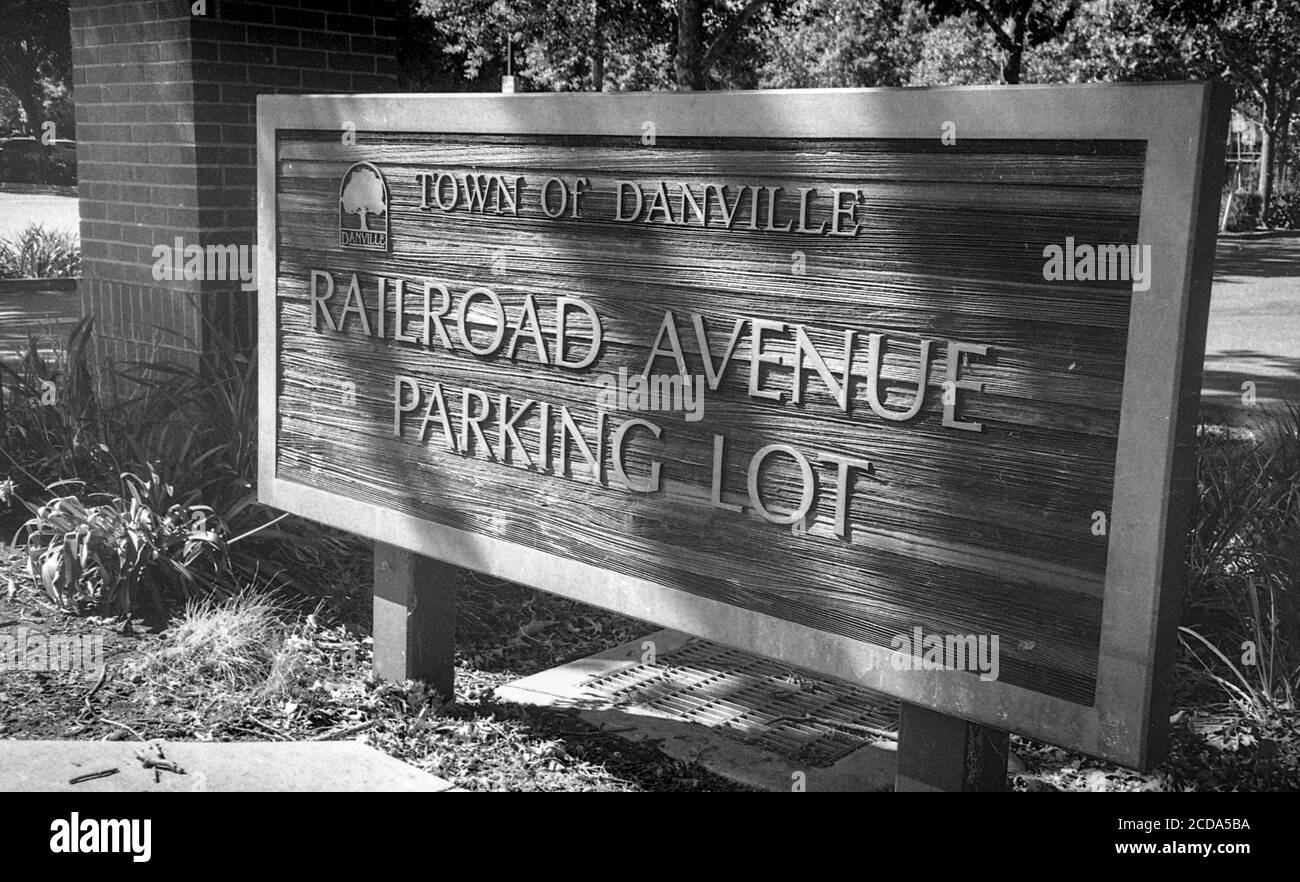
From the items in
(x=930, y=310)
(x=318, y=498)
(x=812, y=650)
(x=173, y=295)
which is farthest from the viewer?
(x=173, y=295)

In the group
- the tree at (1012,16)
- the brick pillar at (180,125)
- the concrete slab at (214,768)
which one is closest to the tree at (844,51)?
the tree at (1012,16)

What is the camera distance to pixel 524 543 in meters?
3.60

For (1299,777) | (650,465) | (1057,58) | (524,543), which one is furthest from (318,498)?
(1057,58)

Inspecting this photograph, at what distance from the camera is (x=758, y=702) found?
4.43 m

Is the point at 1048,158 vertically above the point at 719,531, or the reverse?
the point at 1048,158

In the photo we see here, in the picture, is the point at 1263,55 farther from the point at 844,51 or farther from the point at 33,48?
the point at 33,48

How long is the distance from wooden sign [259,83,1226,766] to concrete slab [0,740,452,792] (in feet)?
2.03

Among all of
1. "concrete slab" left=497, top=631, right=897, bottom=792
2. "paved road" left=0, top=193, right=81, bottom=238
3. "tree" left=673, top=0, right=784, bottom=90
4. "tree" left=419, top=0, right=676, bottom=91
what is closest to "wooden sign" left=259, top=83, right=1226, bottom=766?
"concrete slab" left=497, top=631, right=897, bottom=792

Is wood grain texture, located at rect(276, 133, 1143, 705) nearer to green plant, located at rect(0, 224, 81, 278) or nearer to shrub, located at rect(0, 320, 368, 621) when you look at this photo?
shrub, located at rect(0, 320, 368, 621)

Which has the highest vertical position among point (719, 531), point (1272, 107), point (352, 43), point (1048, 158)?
point (1272, 107)

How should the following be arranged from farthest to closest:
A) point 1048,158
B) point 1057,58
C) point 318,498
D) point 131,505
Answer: point 1057,58 → point 131,505 → point 318,498 → point 1048,158

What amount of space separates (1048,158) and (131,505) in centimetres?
368

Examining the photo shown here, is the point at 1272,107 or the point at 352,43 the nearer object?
the point at 352,43

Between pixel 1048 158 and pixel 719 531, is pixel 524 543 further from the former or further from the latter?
pixel 1048 158
